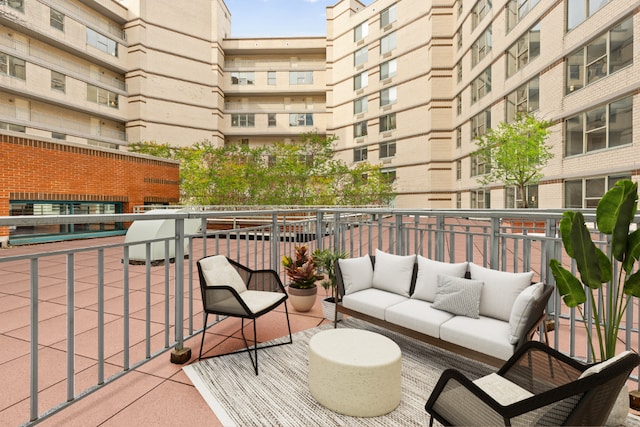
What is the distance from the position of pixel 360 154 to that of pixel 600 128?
21.9 meters

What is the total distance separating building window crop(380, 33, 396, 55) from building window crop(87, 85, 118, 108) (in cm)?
2579

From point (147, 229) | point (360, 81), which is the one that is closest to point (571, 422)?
point (147, 229)

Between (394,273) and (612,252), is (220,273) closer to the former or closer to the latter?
(394,273)

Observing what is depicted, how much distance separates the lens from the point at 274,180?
20.6 metres

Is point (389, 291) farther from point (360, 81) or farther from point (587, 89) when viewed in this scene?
point (360, 81)

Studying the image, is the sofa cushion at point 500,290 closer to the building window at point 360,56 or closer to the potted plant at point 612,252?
the potted plant at point 612,252

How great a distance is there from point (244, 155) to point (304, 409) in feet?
69.6

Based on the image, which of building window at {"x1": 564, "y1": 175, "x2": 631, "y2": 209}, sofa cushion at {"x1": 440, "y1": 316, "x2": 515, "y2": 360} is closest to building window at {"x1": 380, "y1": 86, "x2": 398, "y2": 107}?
building window at {"x1": 564, "y1": 175, "x2": 631, "y2": 209}

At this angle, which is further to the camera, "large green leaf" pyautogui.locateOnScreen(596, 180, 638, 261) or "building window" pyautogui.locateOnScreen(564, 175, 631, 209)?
"building window" pyautogui.locateOnScreen(564, 175, 631, 209)

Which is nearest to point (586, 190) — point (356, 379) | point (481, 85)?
point (481, 85)

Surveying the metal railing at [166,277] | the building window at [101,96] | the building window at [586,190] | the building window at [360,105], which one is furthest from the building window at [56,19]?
the building window at [586,190]

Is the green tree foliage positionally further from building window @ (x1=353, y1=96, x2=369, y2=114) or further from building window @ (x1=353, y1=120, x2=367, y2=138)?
building window @ (x1=353, y1=96, x2=369, y2=114)

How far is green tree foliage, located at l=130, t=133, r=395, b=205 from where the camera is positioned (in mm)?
20312

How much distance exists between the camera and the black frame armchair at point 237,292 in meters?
3.43
